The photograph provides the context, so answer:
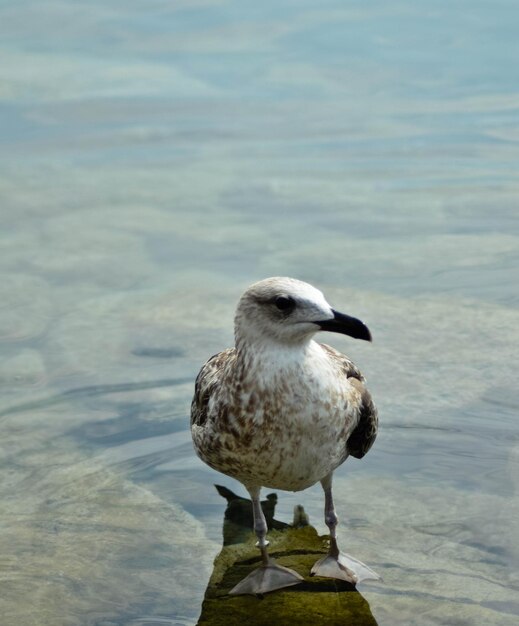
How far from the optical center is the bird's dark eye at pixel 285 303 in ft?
18.9

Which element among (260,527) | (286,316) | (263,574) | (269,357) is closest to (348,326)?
(286,316)

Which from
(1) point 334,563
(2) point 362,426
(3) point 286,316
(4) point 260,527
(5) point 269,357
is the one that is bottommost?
(1) point 334,563

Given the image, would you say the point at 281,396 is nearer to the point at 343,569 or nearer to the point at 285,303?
the point at 285,303

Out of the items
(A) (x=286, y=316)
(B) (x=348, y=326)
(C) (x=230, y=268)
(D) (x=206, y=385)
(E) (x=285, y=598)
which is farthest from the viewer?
(C) (x=230, y=268)

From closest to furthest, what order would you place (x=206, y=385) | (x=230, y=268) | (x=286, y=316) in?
(x=286, y=316) → (x=206, y=385) → (x=230, y=268)

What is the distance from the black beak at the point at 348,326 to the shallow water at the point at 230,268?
4.52ft

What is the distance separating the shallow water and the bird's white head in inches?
53.8

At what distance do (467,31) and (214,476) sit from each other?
337 inches

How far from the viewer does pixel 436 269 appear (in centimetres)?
1020

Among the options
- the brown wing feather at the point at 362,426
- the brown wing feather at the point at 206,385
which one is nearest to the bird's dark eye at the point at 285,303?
the brown wing feather at the point at 206,385

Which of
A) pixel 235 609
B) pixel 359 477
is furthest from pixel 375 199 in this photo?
pixel 235 609

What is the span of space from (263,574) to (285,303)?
1.47 metres

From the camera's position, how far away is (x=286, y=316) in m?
5.80

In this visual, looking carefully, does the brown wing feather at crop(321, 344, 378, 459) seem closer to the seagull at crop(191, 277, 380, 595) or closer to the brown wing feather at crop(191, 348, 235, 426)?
the seagull at crop(191, 277, 380, 595)
